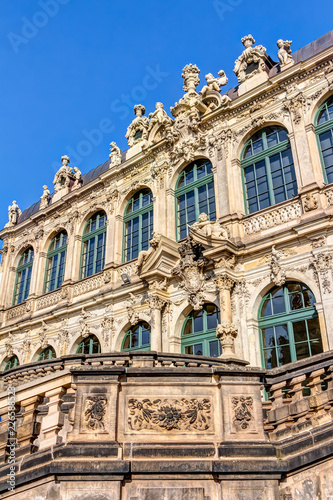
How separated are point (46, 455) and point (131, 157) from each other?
13946mm

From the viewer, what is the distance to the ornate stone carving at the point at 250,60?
1503cm

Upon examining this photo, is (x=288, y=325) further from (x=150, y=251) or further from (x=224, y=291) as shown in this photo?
(x=150, y=251)

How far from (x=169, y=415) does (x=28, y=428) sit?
5.63ft

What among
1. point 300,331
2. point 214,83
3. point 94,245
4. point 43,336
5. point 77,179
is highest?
point 77,179

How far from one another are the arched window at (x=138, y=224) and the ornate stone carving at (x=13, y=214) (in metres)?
8.86

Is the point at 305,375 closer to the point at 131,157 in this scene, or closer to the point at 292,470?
the point at 292,470

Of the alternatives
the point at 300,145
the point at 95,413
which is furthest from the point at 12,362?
the point at 95,413

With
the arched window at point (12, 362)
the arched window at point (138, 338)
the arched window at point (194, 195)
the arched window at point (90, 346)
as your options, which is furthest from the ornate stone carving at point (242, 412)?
the arched window at point (12, 362)

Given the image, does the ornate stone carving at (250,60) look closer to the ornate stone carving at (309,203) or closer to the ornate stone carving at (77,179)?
the ornate stone carving at (309,203)

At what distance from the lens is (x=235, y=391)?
548 cm

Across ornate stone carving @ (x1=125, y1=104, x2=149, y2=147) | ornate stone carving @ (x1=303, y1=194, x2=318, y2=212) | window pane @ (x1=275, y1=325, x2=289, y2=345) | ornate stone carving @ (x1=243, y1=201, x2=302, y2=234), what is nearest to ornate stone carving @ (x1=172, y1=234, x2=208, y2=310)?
ornate stone carving @ (x1=243, y1=201, x2=302, y2=234)

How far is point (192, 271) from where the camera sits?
13234 millimetres

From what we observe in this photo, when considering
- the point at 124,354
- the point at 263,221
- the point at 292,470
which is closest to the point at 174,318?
the point at 263,221

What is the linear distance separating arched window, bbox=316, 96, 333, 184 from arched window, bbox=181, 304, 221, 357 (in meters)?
4.82
